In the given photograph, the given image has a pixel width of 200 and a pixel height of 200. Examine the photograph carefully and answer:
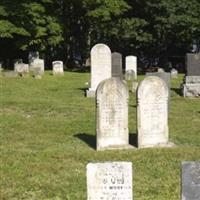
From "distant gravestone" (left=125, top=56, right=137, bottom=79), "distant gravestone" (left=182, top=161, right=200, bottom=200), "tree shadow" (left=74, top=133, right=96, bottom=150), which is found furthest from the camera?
"distant gravestone" (left=125, top=56, right=137, bottom=79)

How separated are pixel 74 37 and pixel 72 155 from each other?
3733 cm

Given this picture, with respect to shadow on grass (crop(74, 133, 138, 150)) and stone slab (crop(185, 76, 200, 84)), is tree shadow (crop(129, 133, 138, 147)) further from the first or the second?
stone slab (crop(185, 76, 200, 84))

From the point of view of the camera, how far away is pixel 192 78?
22.3m

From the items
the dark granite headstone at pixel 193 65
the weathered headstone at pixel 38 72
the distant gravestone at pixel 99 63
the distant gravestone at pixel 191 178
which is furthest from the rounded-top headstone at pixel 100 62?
the distant gravestone at pixel 191 178

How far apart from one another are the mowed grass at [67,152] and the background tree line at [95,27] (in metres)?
18.8

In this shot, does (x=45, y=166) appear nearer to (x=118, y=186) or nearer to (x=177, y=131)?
(x=118, y=186)

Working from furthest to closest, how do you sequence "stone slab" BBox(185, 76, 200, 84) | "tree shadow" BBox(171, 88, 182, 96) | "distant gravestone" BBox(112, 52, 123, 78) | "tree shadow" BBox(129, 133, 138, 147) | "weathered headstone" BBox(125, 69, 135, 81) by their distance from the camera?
1. "weathered headstone" BBox(125, 69, 135, 81)
2. "distant gravestone" BBox(112, 52, 123, 78)
3. "tree shadow" BBox(171, 88, 182, 96)
4. "stone slab" BBox(185, 76, 200, 84)
5. "tree shadow" BBox(129, 133, 138, 147)

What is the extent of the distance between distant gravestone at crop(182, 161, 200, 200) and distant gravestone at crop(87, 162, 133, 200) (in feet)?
1.83

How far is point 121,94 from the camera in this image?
1162 cm

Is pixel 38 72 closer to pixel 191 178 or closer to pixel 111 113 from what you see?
pixel 111 113

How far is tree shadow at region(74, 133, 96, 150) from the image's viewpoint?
486 inches

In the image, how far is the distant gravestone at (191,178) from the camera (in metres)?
6.36

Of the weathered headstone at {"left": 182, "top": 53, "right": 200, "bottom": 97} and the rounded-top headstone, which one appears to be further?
the weathered headstone at {"left": 182, "top": 53, "right": 200, "bottom": 97}

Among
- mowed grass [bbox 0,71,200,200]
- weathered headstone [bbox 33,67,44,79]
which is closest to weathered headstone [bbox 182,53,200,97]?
mowed grass [bbox 0,71,200,200]
